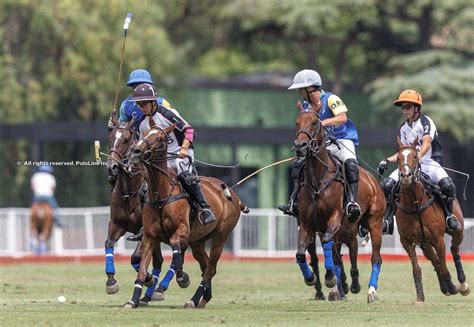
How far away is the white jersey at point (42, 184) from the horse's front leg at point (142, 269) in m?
16.8

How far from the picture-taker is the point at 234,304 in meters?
18.1

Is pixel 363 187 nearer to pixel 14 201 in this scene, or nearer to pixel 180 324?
pixel 180 324

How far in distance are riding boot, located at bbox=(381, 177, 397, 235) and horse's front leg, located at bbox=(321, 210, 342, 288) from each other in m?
1.12

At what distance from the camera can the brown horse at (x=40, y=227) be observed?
106 feet

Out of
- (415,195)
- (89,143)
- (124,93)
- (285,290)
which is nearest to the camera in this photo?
(415,195)

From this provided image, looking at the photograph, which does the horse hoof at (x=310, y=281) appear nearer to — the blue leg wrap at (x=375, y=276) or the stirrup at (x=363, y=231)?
the blue leg wrap at (x=375, y=276)

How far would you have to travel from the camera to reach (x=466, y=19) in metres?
38.8

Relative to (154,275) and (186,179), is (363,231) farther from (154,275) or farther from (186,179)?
(186,179)

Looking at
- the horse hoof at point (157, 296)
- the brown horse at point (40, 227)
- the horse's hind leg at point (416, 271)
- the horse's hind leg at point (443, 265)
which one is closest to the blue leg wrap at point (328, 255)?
the horse's hind leg at point (416, 271)

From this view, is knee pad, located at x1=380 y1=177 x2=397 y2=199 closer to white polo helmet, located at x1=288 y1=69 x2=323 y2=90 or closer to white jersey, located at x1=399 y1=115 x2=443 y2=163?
white jersey, located at x1=399 y1=115 x2=443 y2=163

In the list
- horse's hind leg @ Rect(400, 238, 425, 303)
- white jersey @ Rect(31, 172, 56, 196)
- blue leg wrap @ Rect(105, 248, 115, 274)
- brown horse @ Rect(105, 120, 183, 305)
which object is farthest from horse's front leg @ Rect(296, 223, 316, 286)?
white jersey @ Rect(31, 172, 56, 196)

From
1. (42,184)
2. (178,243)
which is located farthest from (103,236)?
(178,243)

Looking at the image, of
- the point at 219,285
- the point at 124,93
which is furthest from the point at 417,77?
the point at 219,285

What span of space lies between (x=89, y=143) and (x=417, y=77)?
8.88m
